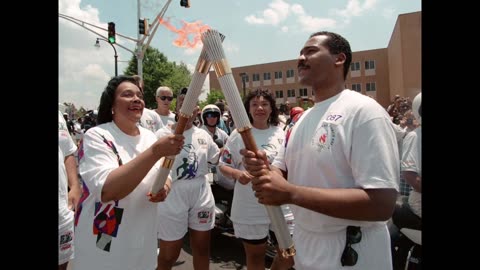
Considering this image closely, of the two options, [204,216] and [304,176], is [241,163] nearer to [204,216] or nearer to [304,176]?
[204,216]

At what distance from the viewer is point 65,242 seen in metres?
2.55

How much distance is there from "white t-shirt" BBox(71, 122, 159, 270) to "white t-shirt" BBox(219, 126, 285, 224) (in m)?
1.52

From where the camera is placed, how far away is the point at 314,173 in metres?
1.81

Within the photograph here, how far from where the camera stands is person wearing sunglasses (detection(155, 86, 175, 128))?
5559mm

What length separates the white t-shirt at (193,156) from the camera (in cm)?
369

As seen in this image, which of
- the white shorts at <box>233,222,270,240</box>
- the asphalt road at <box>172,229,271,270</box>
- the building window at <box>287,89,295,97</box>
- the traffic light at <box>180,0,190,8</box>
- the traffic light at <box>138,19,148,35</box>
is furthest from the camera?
the building window at <box>287,89,295,97</box>

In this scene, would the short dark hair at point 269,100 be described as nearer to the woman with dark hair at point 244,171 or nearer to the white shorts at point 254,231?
the woman with dark hair at point 244,171

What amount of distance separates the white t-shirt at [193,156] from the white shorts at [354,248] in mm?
2076

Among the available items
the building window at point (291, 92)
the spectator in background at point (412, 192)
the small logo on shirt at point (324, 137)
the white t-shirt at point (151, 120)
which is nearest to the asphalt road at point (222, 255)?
the white t-shirt at point (151, 120)

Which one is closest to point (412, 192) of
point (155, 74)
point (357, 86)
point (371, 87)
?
point (155, 74)

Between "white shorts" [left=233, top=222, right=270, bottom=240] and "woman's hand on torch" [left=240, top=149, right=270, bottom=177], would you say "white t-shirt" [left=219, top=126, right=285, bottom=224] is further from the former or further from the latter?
"woman's hand on torch" [left=240, top=149, right=270, bottom=177]

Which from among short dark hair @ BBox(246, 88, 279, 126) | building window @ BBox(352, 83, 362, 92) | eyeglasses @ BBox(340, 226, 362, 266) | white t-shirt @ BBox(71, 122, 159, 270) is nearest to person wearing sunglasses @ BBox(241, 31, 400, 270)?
eyeglasses @ BBox(340, 226, 362, 266)

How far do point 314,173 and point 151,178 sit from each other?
1086 millimetres
